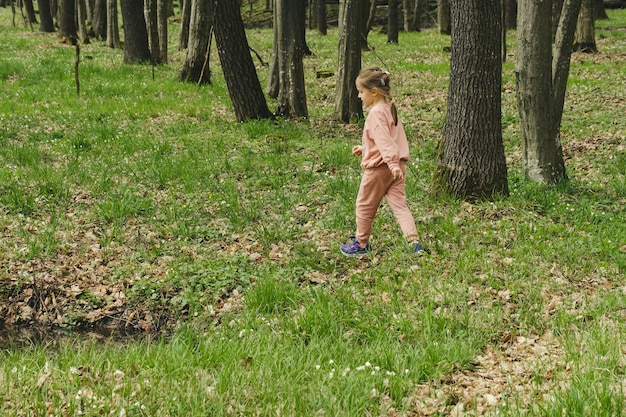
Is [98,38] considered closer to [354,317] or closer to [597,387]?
[354,317]

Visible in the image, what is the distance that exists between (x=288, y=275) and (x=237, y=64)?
23.1 feet

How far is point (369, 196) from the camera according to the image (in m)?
6.99

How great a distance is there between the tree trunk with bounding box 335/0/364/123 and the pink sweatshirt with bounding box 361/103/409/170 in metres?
6.00

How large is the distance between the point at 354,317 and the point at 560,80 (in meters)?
5.63

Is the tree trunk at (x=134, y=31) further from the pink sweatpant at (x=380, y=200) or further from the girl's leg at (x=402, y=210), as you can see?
the girl's leg at (x=402, y=210)

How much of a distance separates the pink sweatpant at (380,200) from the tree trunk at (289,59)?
646 centimetres

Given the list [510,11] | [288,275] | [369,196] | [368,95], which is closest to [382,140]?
[368,95]

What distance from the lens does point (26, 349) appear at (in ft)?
17.2

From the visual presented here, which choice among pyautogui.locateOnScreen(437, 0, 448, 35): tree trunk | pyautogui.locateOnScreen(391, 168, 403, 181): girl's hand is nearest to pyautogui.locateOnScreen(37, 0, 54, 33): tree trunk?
pyautogui.locateOnScreen(437, 0, 448, 35): tree trunk

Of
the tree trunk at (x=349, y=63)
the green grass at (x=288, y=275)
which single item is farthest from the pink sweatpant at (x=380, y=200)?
the tree trunk at (x=349, y=63)

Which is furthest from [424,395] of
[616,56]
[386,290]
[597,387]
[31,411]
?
[616,56]

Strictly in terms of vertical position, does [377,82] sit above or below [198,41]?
below

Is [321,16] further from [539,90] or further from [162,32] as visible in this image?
[539,90]

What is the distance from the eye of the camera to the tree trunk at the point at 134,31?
19.6 meters
